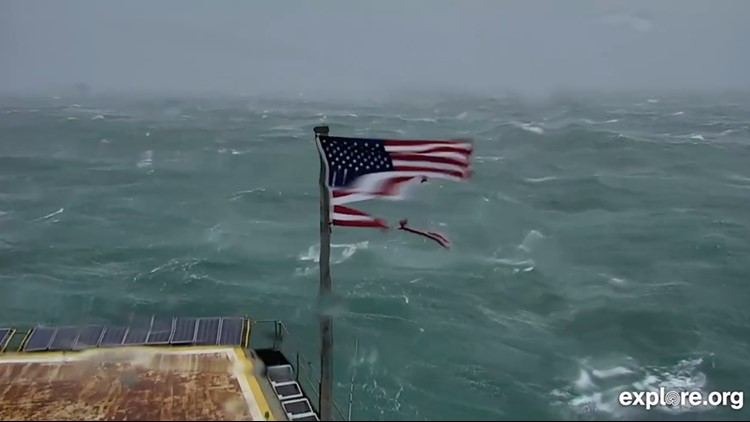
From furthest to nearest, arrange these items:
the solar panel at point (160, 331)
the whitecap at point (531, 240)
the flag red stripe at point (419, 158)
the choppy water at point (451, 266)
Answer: the whitecap at point (531, 240) → the choppy water at point (451, 266) → the solar panel at point (160, 331) → the flag red stripe at point (419, 158)

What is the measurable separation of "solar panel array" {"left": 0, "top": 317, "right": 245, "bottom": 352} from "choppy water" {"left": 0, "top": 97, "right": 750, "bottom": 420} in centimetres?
714

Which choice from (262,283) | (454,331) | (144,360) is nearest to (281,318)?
(262,283)

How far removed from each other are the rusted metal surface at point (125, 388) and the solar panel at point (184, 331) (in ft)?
6.41

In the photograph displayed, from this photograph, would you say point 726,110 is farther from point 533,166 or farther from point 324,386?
point 324,386

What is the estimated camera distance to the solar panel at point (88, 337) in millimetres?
26172

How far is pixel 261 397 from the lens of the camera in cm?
2128

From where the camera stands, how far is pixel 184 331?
91.0 feet

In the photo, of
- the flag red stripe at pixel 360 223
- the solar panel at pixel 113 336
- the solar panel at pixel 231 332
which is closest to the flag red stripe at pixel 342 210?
the flag red stripe at pixel 360 223

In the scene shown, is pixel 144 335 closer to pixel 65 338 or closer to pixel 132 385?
pixel 65 338

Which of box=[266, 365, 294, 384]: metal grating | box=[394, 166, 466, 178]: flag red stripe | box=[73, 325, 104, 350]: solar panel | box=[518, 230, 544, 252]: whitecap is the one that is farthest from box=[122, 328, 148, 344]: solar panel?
box=[518, 230, 544, 252]: whitecap

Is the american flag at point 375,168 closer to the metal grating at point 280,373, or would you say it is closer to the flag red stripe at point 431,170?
the flag red stripe at point 431,170

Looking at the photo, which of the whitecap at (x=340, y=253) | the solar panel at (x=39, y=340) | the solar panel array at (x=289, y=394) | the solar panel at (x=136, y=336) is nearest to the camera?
the solar panel array at (x=289, y=394)

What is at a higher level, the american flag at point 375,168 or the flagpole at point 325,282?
the american flag at point 375,168

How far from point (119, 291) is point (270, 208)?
2603 cm
